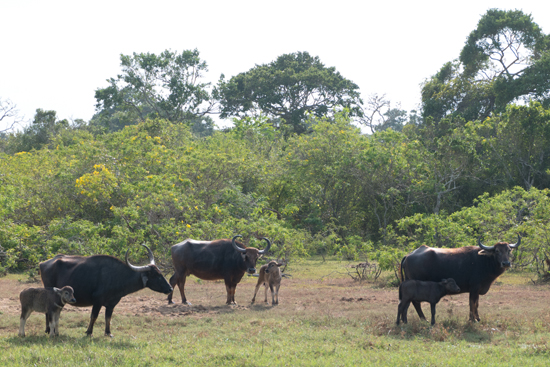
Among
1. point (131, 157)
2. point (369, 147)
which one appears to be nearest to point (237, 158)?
point (131, 157)

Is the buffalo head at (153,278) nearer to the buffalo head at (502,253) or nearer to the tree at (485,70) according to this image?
the buffalo head at (502,253)

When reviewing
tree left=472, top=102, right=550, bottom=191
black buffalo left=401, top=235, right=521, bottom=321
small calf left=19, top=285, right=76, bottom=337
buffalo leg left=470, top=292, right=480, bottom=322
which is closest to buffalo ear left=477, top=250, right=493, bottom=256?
black buffalo left=401, top=235, right=521, bottom=321

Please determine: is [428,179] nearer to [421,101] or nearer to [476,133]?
[476,133]

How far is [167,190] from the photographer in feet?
61.2

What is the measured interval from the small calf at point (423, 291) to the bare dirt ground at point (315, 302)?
3.48 feet

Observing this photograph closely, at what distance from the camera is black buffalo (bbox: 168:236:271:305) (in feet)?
41.0

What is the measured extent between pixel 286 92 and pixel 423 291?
117 feet

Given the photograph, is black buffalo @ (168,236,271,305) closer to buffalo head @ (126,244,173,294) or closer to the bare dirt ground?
the bare dirt ground

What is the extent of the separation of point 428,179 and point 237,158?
9.03 m

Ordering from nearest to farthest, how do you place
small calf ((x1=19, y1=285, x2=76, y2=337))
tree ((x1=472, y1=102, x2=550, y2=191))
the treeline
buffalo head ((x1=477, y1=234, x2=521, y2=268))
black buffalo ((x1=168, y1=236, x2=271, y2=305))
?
small calf ((x1=19, y1=285, x2=76, y2=337)), buffalo head ((x1=477, y1=234, x2=521, y2=268)), black buffalo ((x1=168, y1=236, x2=271, y2=305)), the treeline, tree ((x1=472, y1=102, x2=550, y2=191))

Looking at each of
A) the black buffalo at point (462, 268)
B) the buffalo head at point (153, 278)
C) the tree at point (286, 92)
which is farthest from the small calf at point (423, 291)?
the tree at point (286, 92)

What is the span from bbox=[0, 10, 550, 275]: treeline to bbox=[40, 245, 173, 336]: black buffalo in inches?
282

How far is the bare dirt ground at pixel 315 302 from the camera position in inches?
441

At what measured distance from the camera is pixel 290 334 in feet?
30.0
